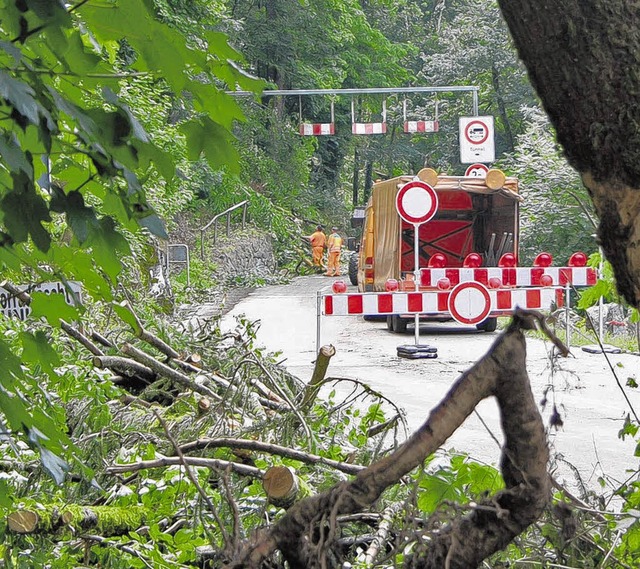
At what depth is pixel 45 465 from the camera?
244 cm

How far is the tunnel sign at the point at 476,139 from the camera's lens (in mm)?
25250

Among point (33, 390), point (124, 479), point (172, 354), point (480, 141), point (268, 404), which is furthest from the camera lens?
point (480, 141)

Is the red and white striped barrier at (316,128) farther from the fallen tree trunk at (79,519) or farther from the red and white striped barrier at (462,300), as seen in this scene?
the fallen tree trunk at (79,519)

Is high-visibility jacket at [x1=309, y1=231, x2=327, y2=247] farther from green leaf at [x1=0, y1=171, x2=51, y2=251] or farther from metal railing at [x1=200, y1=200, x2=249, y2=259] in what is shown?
green leaf at [x1=0, y1=171, x2=51, y2=251]

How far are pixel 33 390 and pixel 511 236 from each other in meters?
16.8

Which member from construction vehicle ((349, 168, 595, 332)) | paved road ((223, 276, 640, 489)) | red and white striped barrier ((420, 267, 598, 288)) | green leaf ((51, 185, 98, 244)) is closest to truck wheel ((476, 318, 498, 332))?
construction vehicle ((349, 168, 595, 332))

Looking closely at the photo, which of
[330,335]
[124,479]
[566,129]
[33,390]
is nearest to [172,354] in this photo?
[124,479]

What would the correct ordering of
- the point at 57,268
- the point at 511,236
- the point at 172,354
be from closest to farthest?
1. the point at 57,268
2. the point at 172,354
3. the point at 511,236

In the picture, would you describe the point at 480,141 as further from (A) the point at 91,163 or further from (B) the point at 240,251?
(A) the point at 91,163

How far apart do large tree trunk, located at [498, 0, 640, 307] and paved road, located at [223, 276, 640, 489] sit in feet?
1.52

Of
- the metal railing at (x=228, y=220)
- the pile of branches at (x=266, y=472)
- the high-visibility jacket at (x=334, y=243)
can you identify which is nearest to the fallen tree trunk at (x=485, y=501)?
the pile of branches at (x=266, y=472)

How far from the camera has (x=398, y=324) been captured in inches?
680

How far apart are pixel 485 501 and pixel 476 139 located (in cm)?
2392

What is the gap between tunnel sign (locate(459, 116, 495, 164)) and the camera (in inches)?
994
